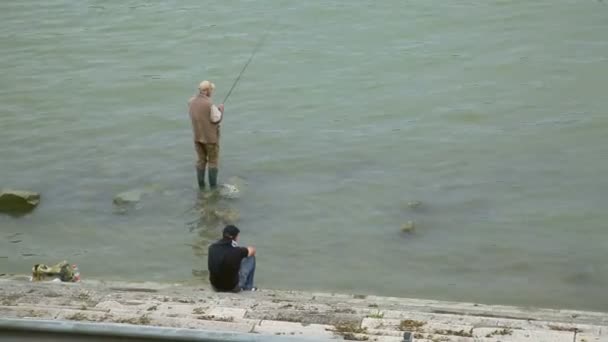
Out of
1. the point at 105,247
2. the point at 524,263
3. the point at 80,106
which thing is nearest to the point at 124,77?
the point at 80,106

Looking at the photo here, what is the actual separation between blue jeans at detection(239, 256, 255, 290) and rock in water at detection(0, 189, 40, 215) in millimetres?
4747

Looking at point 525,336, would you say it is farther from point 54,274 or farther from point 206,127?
point 206,127

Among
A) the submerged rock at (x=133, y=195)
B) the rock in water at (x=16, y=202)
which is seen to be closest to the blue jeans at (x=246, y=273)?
the submerged rock at (x=133, y=195)

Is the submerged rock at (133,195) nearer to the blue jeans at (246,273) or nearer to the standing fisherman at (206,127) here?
the standing fisherman at (206,127)

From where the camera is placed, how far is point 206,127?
13594 mm

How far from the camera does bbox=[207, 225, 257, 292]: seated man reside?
10422mm

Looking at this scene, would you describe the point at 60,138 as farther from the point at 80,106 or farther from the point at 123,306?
the point at 123,306

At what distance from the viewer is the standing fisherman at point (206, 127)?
13461mm

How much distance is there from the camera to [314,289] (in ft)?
39.0

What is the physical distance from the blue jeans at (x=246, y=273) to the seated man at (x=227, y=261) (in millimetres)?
57

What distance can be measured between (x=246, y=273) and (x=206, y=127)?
10.7ft

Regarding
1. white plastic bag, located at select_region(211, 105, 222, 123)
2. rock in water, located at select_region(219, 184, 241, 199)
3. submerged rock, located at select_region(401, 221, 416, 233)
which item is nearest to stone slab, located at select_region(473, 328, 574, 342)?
submerged rock, located at select_region(401, 221, 416, 233)

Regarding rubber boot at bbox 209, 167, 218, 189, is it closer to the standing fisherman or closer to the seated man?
the standing fisherman

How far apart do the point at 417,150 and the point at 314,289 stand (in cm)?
421
